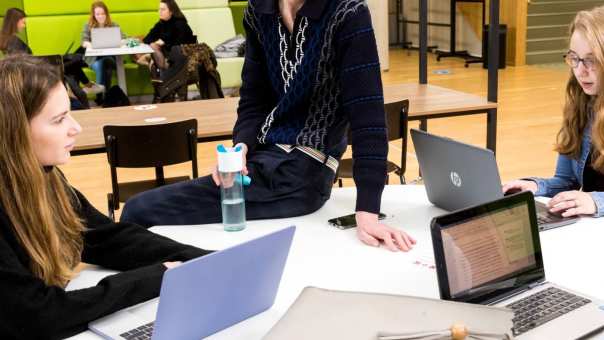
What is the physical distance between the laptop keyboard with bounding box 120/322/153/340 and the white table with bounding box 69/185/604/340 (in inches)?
2.9

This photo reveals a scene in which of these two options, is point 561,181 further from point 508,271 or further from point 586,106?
point 508,271

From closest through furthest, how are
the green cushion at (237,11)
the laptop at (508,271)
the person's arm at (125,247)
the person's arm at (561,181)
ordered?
the laptop at (508,271), the person's arm at (125,247), the person's arm at (561,181), the green cushion at (237,11)

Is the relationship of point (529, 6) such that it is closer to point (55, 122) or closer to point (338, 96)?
point (338, 96)

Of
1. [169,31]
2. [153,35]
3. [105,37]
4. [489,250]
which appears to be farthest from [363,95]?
[153,35]

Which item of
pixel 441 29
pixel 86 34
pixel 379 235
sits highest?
pixel 86 34

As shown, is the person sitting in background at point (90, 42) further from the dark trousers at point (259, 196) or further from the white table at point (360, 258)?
the white table at point (360, 258)

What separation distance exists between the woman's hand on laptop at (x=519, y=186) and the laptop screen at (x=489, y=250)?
74 cm

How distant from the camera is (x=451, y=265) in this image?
56.6 inches

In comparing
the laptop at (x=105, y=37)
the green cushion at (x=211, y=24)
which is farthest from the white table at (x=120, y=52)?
the green cushion at (x=211, y=24)

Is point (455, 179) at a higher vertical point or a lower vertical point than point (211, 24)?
lower

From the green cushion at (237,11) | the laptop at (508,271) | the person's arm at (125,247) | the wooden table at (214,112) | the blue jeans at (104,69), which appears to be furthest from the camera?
the green cushion at (237,11)

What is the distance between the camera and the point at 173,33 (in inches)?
344

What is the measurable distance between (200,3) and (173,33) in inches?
43.4

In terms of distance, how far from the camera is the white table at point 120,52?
25.9 ft
